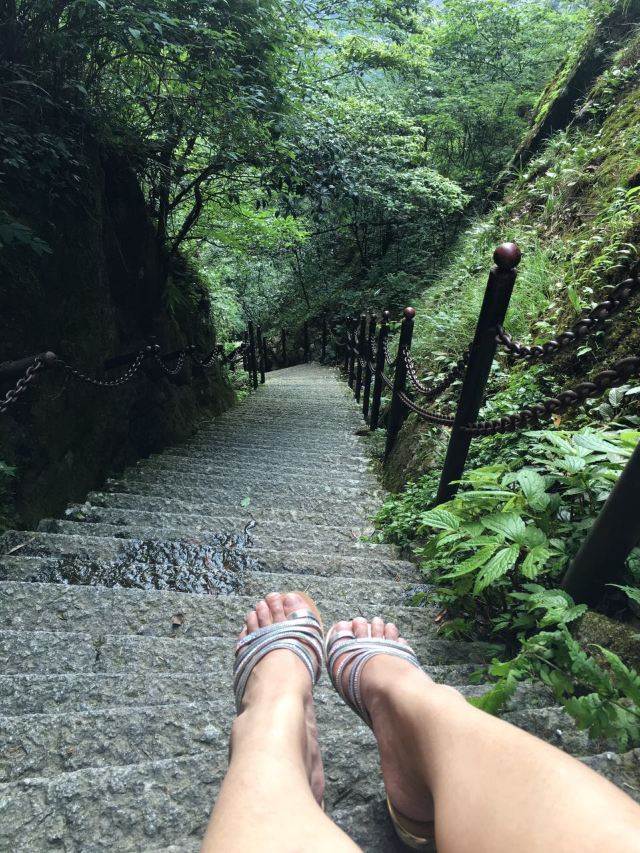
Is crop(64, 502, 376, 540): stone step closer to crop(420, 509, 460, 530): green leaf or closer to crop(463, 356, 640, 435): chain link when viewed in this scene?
crop(420, 509, 460, 530): green leaf

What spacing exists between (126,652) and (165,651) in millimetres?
142

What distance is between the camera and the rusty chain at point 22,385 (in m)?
2.03

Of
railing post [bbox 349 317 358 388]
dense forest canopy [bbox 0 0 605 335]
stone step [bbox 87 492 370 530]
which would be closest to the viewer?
dense forest canopy [bbox 0 0 605 335]

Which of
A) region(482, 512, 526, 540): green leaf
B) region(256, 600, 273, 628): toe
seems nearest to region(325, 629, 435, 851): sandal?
region(256, 600, 273, 628): toe

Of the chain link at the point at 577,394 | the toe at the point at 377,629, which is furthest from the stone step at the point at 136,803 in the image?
the chain link at the point at 577,394

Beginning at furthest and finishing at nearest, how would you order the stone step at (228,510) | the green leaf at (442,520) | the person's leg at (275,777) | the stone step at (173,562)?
the stone step at (228,510) < the stone step at (173,562) < the green leaf at (442,520) < the person's leg at (275,777)

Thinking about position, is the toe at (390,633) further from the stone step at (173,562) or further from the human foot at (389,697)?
the stone step at (173,562)

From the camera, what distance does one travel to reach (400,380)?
4.06 m

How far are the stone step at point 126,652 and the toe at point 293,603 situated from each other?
30 cm

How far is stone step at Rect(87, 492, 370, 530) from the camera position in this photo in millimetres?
3178

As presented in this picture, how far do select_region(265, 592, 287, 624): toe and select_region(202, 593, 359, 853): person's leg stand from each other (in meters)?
0.17

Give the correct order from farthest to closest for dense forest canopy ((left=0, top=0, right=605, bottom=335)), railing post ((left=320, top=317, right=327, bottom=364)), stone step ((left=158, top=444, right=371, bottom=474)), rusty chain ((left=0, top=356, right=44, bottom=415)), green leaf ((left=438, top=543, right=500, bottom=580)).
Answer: railing post ((left=320, top=317, right=327, bottom=364))
stone step ((left=158, top=444, right=371, bottom=474))
dense forest canopy ((left=0, top=0, right=605, bottom=335))
rusty chain ((left=0, top=356, right=44, bottom=415))
green leaf ((left=438, top=543, right=500, bottom=580))

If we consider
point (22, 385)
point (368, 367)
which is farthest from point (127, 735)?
point (368, 367)

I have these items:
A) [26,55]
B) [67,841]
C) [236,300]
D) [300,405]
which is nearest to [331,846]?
[67,841]
